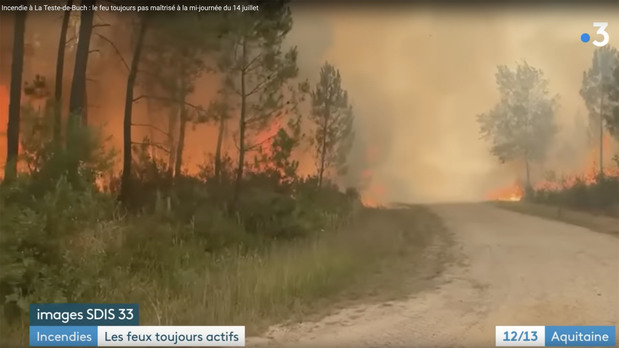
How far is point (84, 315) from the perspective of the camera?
7.51ft

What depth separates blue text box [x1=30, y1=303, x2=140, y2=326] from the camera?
228 centimetres

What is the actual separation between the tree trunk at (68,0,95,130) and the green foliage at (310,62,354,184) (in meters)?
1.36

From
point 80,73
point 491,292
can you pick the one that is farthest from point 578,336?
point 80,73

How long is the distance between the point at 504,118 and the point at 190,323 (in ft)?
7.59

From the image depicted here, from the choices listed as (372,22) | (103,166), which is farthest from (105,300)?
(372,22)

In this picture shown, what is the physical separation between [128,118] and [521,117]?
8.41 ft

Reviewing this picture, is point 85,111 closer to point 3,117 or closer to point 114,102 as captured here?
point 114,102

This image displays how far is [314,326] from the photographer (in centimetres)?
259

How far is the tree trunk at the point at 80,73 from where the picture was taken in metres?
2.63

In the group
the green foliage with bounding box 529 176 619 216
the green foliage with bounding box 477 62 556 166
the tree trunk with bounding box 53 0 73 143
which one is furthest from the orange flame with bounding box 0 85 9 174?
the green foliage with bounding box 529 176 619 216

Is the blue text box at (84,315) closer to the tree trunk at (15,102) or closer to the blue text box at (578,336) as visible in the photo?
the tree trunk at (15,102)

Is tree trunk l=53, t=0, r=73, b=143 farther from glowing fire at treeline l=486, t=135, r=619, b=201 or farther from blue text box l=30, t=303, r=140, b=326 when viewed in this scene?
glowing fire at treeline l=486, t=135, r=619, b=201
